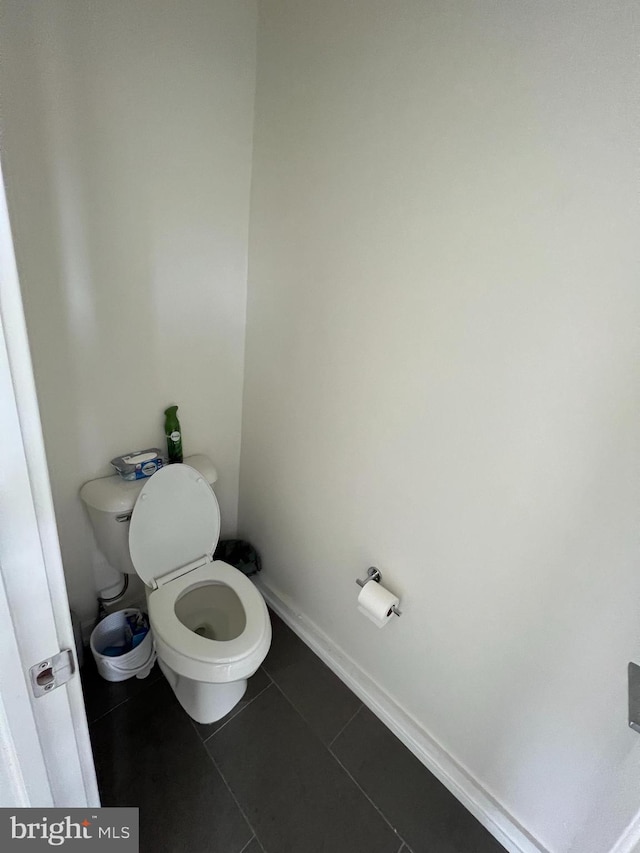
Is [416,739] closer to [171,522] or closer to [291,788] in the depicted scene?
[291,788]

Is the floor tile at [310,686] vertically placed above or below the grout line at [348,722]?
above

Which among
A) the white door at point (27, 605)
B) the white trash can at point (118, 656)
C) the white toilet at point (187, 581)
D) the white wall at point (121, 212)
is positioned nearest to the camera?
the white door at point (27, 605)

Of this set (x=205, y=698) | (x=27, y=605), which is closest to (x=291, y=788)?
(x=205, y=698)

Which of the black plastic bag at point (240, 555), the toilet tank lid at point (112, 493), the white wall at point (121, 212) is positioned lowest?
the black plastic bag at point (240, 555)

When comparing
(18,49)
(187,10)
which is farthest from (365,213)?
(18,49)

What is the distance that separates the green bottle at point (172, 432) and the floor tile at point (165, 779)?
0.92 m

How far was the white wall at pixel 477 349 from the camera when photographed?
82cm

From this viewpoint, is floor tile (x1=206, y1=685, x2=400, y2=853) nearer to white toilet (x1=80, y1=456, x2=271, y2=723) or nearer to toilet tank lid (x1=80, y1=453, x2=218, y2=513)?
white toilet (x1=80, y1=456, x2=271, y2=723)

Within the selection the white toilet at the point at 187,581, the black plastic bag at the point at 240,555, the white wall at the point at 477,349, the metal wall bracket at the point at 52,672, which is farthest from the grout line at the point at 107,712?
the metal wall bracket at the point at 52,672

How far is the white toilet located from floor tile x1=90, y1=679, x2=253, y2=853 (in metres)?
0.09

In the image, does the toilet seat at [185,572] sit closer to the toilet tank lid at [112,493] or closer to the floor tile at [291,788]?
the toilet tank lid at [112,493]

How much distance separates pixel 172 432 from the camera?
5.24 ft

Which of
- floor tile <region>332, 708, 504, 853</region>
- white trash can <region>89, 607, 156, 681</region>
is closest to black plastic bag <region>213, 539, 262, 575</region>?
white trash can <region>89, 607, 156, 681</region>

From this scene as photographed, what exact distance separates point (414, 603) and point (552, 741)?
48cm
